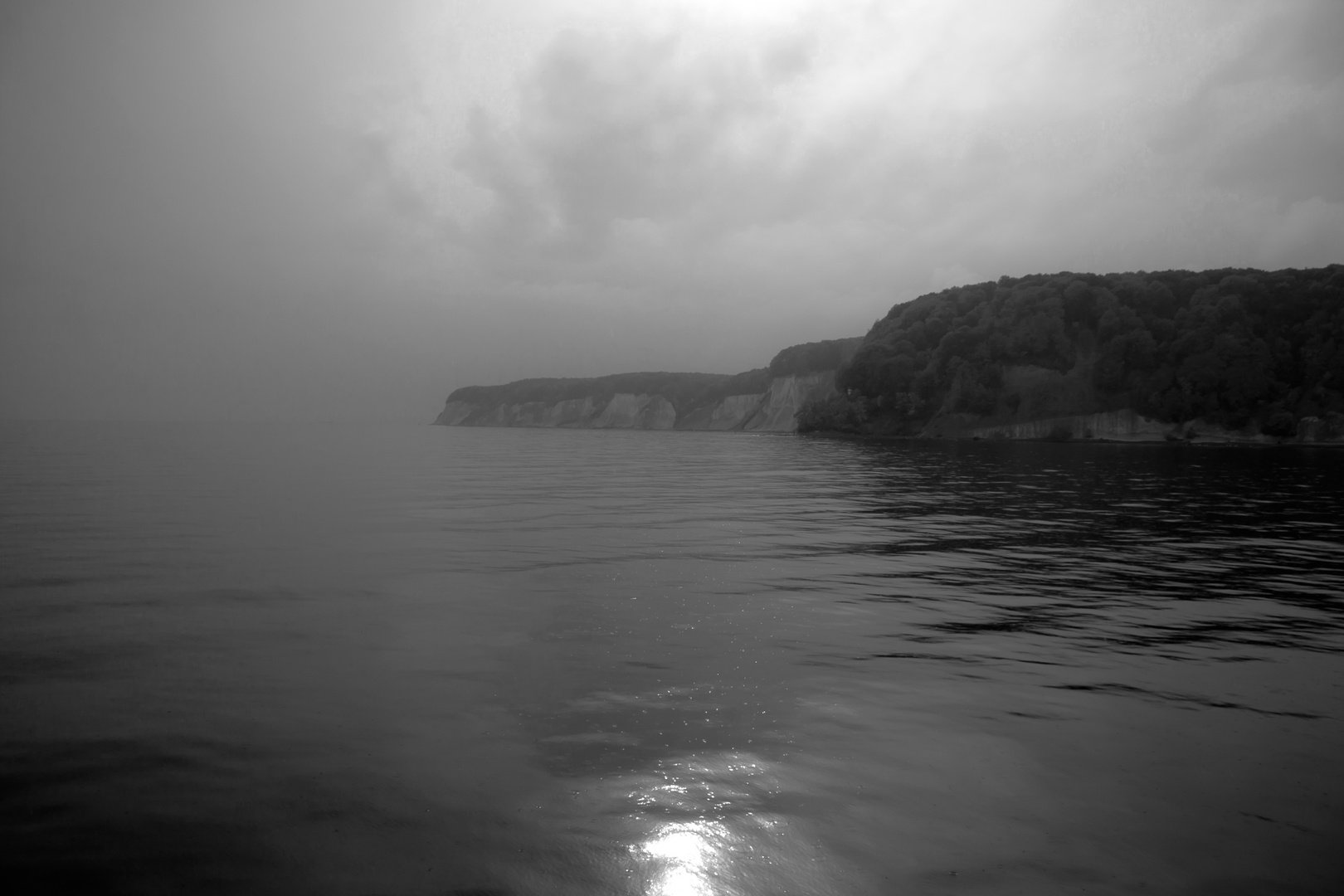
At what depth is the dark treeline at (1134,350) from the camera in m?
122

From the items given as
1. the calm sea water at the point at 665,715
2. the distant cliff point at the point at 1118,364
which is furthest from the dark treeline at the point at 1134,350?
the calm sea water at the point at 665,715

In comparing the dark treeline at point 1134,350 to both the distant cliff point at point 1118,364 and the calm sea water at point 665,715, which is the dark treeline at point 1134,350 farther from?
the calm sea water at point 665,715

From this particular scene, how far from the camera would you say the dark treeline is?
122125 mm

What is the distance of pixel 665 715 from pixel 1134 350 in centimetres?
14733

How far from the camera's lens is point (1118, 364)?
13212cm

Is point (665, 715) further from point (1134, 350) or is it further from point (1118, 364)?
point (1134, 350)

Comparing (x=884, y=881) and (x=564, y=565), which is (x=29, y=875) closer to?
(x=884, y=881)

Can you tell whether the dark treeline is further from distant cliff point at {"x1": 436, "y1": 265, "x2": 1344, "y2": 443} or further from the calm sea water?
the calm sea water

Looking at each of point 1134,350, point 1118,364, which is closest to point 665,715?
point 1118,364

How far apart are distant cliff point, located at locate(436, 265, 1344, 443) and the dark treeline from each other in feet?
0.73

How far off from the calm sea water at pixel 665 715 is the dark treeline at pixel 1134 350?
12234 centimetres

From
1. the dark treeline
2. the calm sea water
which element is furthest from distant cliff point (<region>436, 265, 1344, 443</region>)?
the calm sea water

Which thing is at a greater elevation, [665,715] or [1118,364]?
[1118,364]

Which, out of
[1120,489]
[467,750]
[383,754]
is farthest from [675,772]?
[1120,489]
